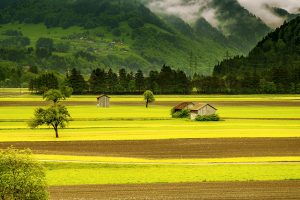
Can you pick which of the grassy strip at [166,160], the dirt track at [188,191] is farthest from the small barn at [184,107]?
the dirt track at [188,191]

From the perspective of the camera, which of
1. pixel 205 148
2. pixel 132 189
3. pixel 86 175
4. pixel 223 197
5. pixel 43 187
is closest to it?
pixel 43 187

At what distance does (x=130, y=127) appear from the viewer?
10056 cm

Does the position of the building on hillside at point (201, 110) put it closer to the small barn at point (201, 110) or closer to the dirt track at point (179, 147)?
the small barn at point (201, 110)

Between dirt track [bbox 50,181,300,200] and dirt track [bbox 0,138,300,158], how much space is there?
696 inches

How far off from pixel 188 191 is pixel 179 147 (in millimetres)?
27080

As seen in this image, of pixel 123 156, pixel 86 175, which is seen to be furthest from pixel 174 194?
pixel 123 156

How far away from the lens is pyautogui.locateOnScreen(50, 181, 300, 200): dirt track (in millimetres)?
43750

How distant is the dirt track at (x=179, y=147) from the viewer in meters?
68.1

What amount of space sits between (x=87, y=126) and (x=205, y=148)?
3651 centimetres

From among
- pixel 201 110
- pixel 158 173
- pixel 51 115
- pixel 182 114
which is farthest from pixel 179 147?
pixel 182 114

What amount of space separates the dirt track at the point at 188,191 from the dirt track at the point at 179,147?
17.7 metres

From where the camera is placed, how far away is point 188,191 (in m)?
46.2

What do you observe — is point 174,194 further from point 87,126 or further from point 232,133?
point 87,126

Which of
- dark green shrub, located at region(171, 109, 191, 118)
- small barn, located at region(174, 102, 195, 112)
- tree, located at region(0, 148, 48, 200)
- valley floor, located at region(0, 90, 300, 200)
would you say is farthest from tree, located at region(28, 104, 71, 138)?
tree, located at region(0, 148, 48, 200)
